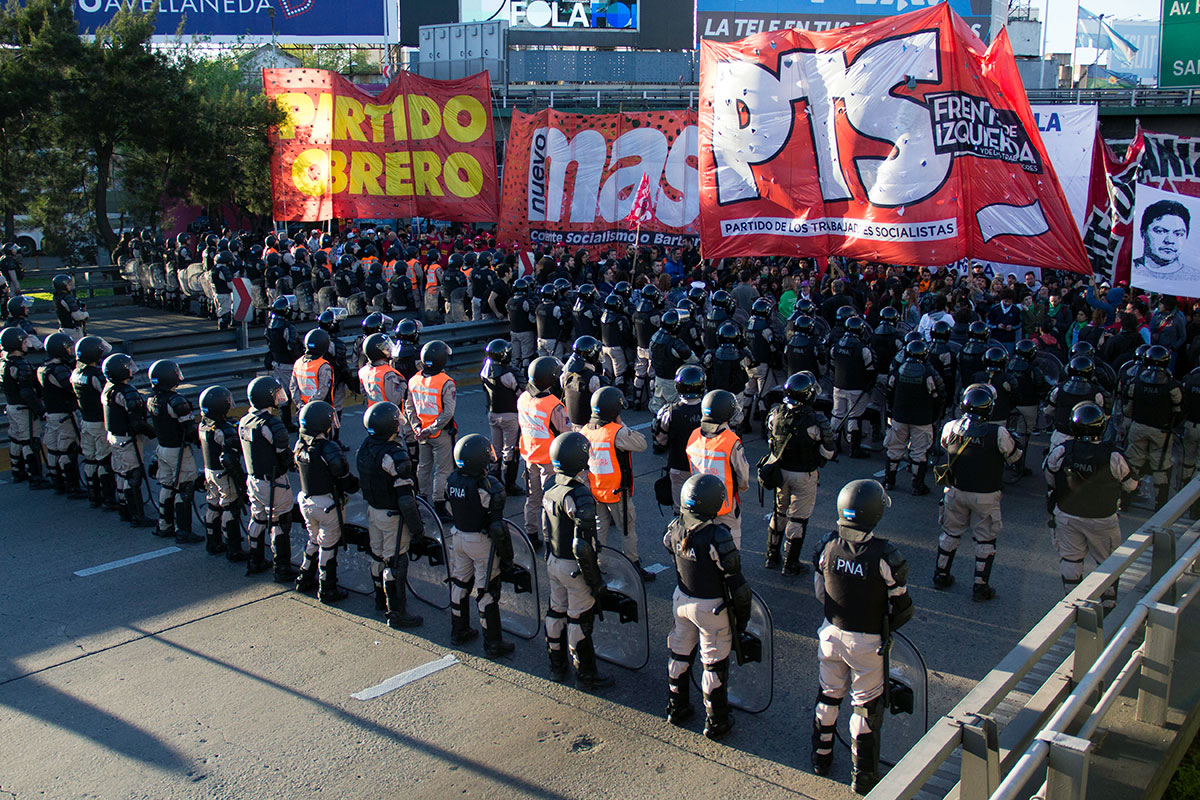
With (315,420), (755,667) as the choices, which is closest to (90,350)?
(315,420)

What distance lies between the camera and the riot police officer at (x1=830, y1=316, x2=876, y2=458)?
12.1 m

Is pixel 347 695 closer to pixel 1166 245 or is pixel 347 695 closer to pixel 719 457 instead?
pixel 719 457

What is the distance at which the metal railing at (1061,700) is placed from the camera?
10.8ft

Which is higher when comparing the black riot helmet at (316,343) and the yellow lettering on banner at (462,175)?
the yellow lettering on banner at (462,175)

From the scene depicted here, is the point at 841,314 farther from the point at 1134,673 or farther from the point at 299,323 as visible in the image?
the point at 299,323

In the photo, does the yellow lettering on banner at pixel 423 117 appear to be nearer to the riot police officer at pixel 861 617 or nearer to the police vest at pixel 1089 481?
the police vest at pixel 1089 481

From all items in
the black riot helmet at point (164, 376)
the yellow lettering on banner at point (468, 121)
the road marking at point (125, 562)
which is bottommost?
the road marking at point (125, 562)

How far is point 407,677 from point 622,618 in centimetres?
167

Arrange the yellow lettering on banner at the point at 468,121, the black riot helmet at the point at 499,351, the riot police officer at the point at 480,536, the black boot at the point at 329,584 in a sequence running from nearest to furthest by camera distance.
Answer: the riot police officer at the point at 480,536 → the black boot at the point at 329,584 → the black riot helmet at the point at 499,351 → the yellow lettering on banner at the point at 468,121

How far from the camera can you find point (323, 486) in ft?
27.0

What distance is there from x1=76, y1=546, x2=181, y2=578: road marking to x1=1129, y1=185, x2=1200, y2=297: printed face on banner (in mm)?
11949

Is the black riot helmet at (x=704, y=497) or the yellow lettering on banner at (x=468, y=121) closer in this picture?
the black riot helmet at (x=704, y=497)

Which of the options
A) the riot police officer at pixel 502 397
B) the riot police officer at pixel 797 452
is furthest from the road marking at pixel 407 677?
the riot police officer at pixel 502 397

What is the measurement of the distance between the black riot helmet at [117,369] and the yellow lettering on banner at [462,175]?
13.1 meters
